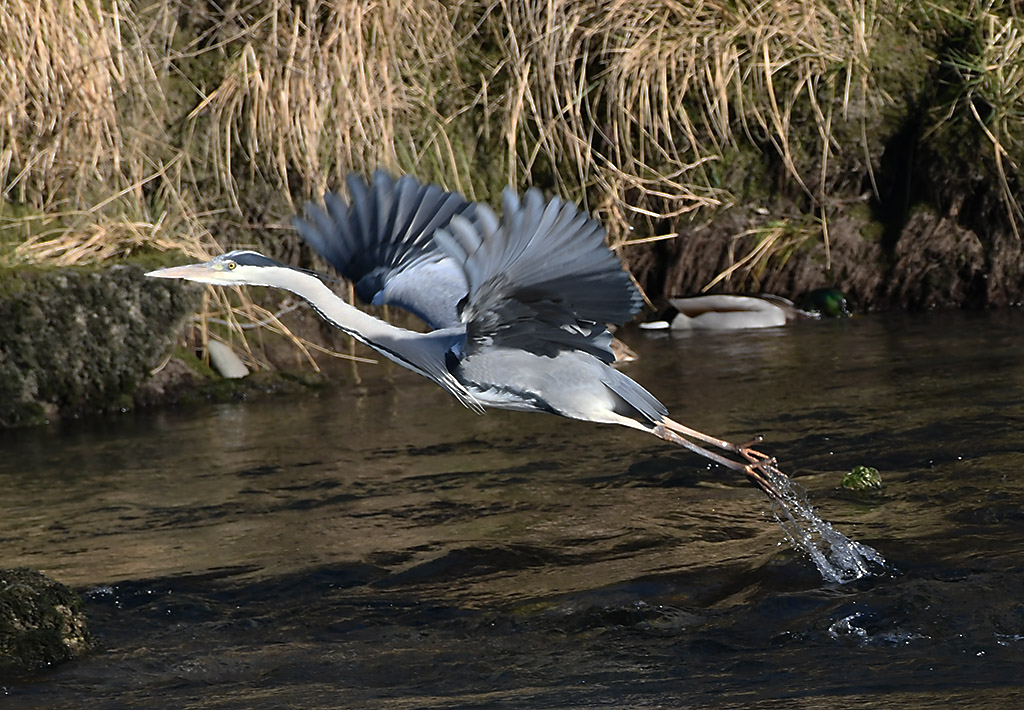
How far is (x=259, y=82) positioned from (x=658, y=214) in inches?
91.6

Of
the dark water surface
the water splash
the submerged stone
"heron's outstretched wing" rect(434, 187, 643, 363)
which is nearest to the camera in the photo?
"heron's outstretched wing" rect(434, 187, 643, 363)

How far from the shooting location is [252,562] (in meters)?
4.22

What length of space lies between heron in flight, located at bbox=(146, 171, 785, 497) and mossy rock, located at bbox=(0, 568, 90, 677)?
30.7 inches

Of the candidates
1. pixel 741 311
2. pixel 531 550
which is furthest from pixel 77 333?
pixel 741 311

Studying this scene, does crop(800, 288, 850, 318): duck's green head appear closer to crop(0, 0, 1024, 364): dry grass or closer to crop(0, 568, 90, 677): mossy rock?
crop(0, 0, 1024, 364): dry grass

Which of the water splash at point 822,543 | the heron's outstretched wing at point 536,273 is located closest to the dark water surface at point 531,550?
the water splash at point 822,543

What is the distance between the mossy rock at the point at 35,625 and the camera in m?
3.33

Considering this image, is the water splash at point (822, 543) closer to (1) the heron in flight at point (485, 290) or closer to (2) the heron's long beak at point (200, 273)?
(1) the heron in flight at point (485, 290)

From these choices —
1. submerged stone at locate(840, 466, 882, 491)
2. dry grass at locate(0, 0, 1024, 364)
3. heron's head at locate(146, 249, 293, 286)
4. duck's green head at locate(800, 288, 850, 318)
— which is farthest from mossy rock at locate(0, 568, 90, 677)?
duck's green head at locate(800, 288, 850, 318)

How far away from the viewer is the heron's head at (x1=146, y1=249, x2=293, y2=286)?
3.47 m

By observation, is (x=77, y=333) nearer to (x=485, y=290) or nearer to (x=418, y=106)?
(x=418, y=106)

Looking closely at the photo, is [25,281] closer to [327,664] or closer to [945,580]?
[327,664]

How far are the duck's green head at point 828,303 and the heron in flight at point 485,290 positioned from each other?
426cm

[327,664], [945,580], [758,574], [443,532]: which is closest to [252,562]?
[443,532]
